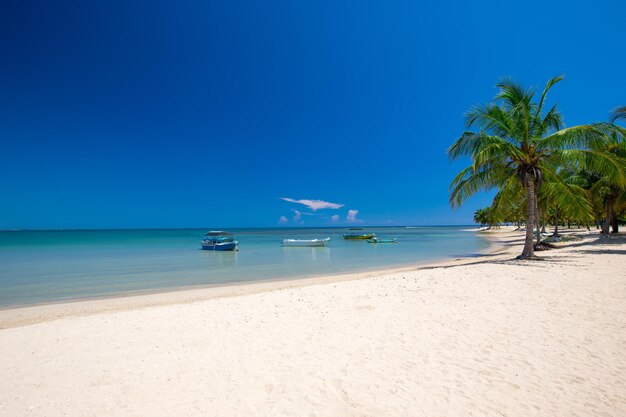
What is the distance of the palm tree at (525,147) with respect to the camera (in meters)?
12.0

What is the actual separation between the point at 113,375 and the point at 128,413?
1.18 meters

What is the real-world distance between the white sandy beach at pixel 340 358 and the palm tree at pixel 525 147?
6.67 metres

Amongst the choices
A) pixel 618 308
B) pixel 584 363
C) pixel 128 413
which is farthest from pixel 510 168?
pixel 128 413

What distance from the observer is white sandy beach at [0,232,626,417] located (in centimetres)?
334

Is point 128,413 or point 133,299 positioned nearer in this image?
point 128,413

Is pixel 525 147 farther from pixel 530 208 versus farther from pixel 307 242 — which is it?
pixel 307 242

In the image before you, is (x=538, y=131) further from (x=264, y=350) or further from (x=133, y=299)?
(x=133, y=299)

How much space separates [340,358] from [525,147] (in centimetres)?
1326

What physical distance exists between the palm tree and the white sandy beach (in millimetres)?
6665

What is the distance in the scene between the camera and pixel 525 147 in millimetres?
13000

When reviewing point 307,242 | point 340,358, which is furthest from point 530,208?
point 307,242

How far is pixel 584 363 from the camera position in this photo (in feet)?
13.2

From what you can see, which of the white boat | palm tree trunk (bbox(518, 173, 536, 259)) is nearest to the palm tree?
palm tree trunk (bbox(518, 173, 536, 259))

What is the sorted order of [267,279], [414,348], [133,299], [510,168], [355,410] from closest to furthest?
[355,410] < [414,348] < [133,299] < [510,168] < [267,279]
